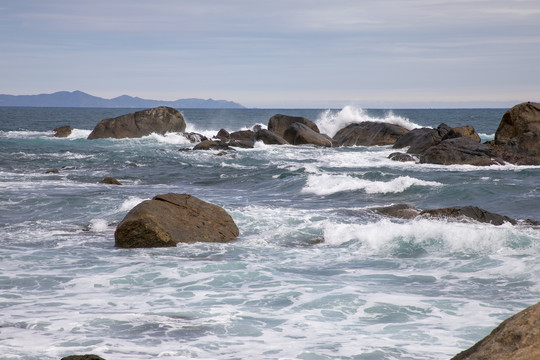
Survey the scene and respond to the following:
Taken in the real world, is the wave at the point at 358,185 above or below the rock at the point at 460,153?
below

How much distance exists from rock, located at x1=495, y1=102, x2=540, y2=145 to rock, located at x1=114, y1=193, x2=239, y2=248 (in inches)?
689

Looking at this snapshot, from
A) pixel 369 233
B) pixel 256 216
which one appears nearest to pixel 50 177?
pixel 256 216

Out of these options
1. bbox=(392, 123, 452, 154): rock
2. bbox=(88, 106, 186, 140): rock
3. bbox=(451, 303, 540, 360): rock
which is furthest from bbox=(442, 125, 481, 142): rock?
bbox=(451, 303, 540, 360): rock

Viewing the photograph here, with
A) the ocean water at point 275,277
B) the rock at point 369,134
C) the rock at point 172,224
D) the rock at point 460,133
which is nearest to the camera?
the ocean water at point 275,277

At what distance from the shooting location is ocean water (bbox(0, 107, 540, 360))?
5.84 metres

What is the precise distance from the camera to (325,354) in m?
5.52

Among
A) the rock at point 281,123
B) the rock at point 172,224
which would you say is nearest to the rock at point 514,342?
the rock at point 172,224

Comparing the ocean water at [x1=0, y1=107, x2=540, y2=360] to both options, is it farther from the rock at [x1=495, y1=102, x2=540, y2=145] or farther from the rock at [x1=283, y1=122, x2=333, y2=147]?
the rock at [x1=283, y1=122, x2=333, y2=147]

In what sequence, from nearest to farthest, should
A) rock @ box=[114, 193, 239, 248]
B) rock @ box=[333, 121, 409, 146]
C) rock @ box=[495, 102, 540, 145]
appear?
1. rock @ box=[114, 193, 239, 248]
2. rock @ box=[495, 102, 540, 145]
3. rock @ box=[333, 121, 409, 146]

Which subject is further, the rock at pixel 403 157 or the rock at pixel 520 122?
the rock at pixel 403 157

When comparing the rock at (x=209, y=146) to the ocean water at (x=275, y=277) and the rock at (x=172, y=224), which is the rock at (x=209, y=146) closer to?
the ocean water at (x=275, y=277)

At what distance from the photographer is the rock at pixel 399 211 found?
1312cm

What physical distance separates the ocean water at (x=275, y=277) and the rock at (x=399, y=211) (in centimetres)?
47

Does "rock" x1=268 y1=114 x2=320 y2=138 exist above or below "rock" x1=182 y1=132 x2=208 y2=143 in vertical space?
above
